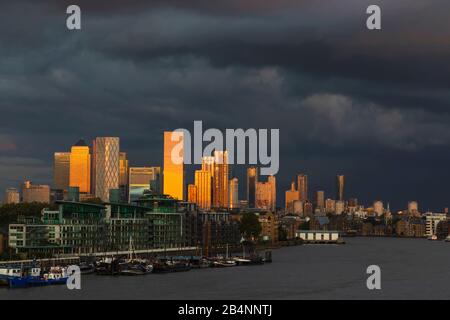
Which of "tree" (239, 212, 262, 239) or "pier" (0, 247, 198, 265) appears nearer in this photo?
"pier" (0, 247, 198, 265)

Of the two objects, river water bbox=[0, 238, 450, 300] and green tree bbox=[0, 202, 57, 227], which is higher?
green tree bbox=[0, 202, 57, 227]

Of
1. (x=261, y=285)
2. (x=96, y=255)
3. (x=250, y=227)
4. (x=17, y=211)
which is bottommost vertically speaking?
(x=261, y=285)

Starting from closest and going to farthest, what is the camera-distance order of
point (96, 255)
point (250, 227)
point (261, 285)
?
point (261, 285)
point (96, 255)
point (250, 227)

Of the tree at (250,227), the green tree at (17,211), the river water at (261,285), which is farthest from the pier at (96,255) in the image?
the tree at (250,227)

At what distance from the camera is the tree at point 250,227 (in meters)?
158

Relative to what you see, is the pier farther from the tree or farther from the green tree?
the tree

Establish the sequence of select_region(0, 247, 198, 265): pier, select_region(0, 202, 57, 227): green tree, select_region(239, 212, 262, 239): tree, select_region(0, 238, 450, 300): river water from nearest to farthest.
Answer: select_region(0, 238, 450, 300): river water < select_region(0, 247, 198, 265): pier < select_region(0, 202, 57, 227): green tree < select_region(239, 212, 262, 239): tree

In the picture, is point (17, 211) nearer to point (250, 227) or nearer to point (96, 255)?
→ point (96, 255)

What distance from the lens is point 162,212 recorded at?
11394cm

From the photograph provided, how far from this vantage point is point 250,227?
15738cm

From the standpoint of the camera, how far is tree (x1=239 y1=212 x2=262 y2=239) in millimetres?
157500

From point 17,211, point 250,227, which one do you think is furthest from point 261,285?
point 250,227

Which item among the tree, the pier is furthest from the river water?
the tree
